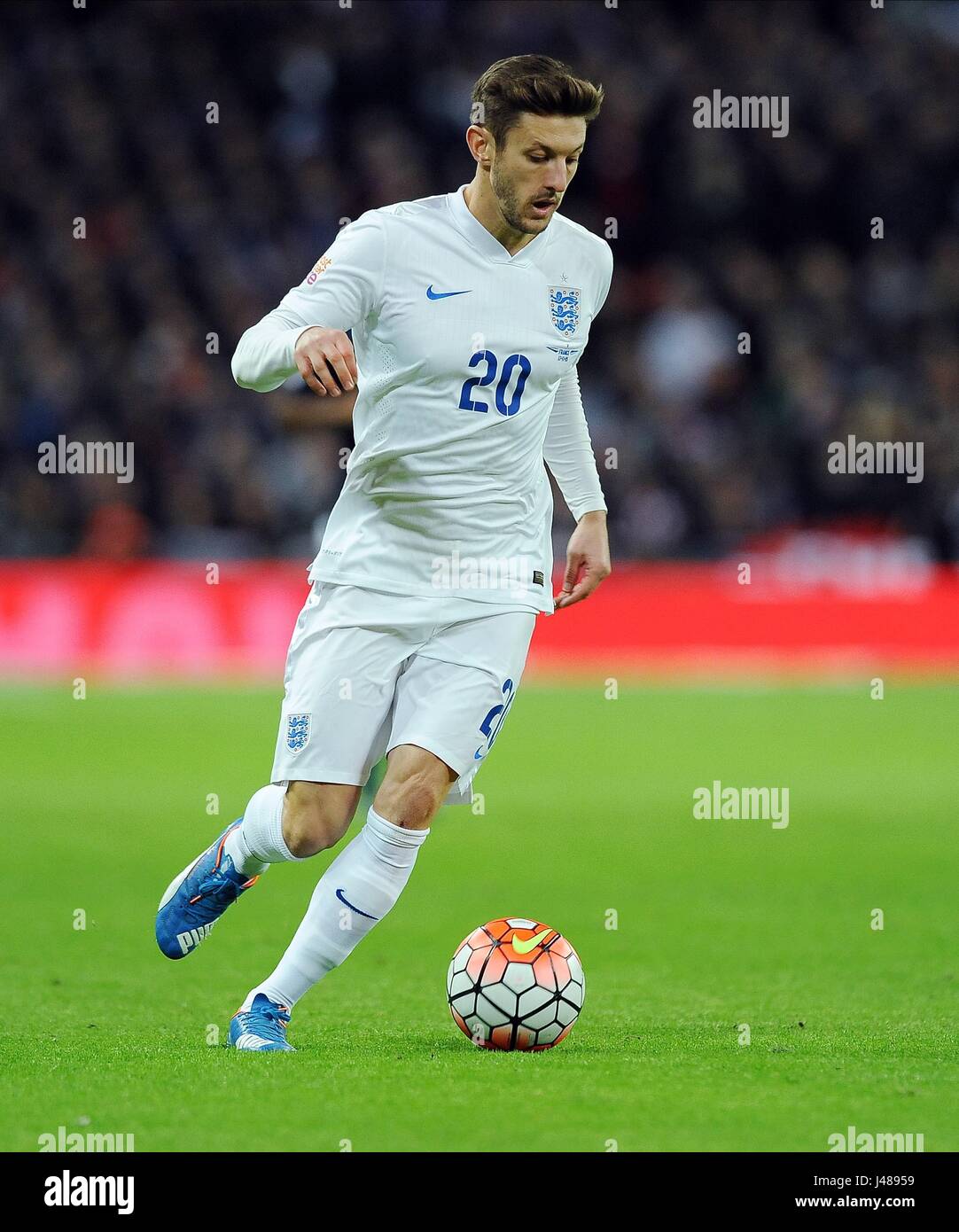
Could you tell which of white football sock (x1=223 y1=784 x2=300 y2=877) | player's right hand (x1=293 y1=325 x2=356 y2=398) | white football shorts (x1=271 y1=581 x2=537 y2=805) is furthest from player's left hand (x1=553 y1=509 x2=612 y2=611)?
player's right hand (x1=293 y1=325 x2=356 y2=398)

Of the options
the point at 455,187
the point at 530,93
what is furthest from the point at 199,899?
the point at 455,187

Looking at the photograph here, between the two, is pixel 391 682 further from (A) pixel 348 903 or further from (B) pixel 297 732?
(A) pixel 348 903

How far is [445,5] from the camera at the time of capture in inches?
903

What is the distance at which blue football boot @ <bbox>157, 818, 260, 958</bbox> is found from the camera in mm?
5664

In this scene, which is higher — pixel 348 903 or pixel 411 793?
pixel 411 793

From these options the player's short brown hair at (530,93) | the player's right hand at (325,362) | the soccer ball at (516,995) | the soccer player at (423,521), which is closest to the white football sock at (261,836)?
the soccer player at (423,521)

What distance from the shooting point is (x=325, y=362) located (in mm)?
4621

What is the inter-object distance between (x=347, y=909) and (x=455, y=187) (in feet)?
56.4

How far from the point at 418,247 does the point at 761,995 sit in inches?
107

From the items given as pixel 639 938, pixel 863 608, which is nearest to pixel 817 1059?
pixel 639 938

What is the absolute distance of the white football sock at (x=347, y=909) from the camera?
5.26 metres

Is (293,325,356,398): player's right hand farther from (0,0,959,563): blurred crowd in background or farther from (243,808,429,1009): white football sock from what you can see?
(0,0,959,563): blurred crowd in background

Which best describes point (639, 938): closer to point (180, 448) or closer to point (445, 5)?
point (180, 448)

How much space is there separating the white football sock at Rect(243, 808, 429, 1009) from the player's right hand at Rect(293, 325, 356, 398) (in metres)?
1.29
